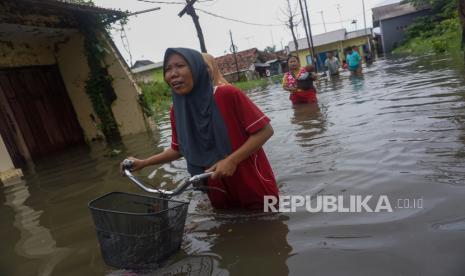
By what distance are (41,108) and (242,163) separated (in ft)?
29.4

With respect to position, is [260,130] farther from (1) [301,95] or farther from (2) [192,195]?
(1) [301,95]

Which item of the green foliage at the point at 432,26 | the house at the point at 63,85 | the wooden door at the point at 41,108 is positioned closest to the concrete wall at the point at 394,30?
the green foliage at the point at 432,26

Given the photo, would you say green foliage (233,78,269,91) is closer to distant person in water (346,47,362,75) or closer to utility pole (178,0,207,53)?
distant person in water (346,47,362,75)

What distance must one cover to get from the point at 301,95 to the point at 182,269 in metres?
7.61

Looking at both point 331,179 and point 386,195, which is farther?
point 331,179

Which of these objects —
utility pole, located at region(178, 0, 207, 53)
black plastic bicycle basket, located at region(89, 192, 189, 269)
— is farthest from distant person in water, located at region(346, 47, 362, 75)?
black plastic bicycle basket, located at region(89, 192, 189, 269)

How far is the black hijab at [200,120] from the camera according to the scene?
2625 mm

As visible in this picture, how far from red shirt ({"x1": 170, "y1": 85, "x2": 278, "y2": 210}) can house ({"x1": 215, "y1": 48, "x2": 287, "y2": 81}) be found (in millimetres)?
35266

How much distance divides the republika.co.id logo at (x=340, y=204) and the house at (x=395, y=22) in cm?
4072

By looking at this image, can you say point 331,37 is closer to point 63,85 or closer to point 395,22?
point 395,22

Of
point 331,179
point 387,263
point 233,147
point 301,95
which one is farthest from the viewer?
point 301,95

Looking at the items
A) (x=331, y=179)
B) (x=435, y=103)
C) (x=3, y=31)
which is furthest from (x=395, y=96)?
(x=3, y=31)

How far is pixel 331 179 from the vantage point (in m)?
3.97

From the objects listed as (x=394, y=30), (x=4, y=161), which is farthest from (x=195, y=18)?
(x=394, y=30)
